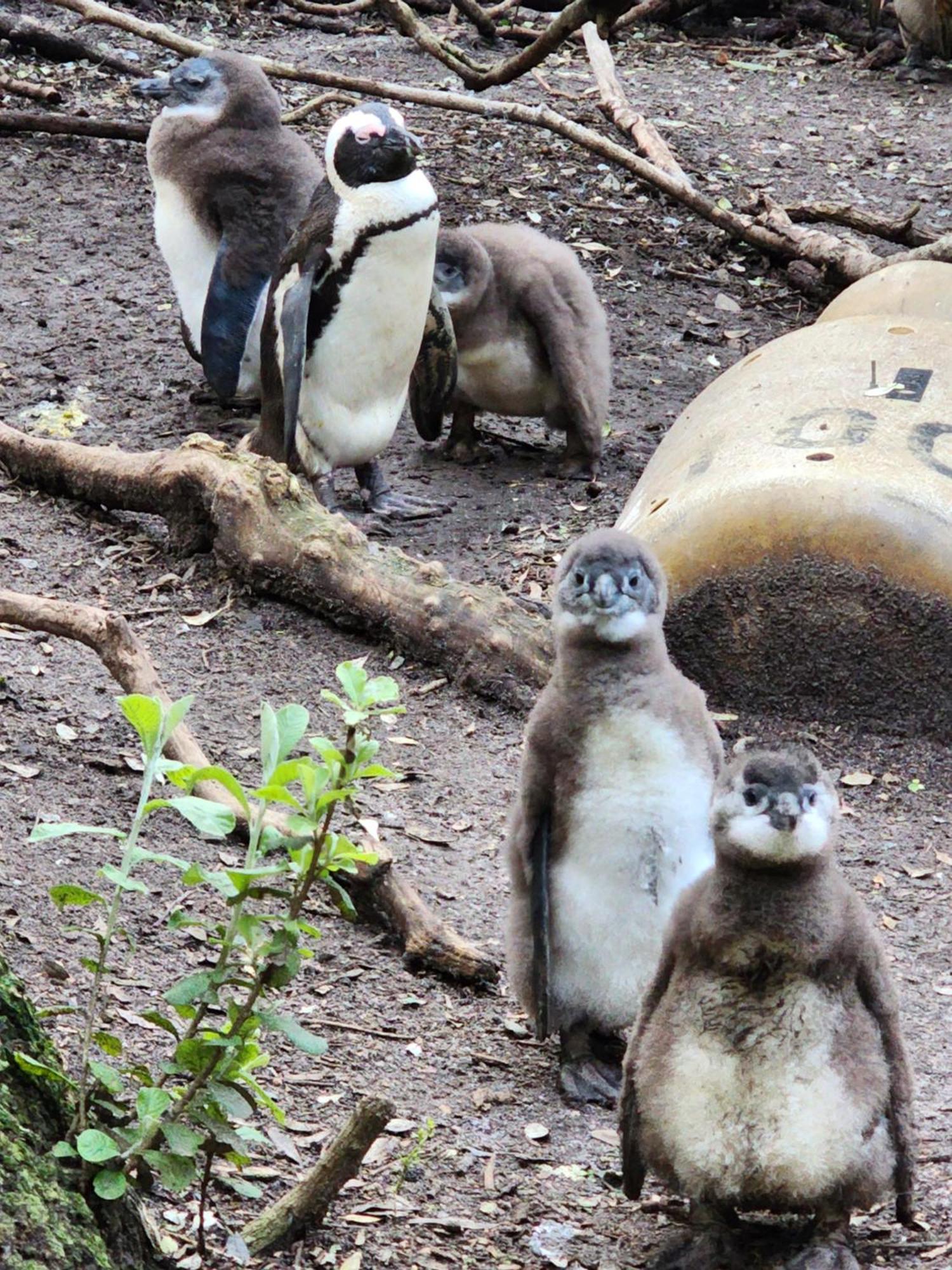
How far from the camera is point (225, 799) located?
4.04 m

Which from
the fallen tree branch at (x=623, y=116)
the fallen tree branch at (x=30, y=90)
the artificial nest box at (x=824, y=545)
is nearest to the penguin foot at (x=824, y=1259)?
the artificial nest box at (x=824, y=545)

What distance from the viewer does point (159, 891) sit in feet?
12.5

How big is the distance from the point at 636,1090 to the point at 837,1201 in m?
0.34

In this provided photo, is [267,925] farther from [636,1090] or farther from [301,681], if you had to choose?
[301,681]

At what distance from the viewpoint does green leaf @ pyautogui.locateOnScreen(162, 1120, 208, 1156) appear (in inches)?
84.3

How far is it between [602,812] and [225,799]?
3.33 feet

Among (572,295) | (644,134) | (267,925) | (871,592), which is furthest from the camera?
(644,134)

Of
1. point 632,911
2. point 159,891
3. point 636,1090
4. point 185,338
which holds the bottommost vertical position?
point 185,338

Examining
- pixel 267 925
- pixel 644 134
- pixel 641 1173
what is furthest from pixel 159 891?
pixel 644 134

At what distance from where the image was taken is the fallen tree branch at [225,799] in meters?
3.73

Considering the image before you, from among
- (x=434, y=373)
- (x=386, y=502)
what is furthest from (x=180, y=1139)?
(x=434, y=373)

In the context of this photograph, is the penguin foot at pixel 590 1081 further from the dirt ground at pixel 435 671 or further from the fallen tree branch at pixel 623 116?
the fallen tree branch at pixel 623 116

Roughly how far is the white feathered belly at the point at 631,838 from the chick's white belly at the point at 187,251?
14.1 feet

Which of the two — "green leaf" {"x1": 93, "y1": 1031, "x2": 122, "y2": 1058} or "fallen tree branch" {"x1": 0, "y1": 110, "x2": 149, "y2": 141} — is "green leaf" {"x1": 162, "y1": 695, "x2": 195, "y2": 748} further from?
"fallen tree branch" {"x1": 0, "y1": 110, "x2": 149, "y2": 141}
